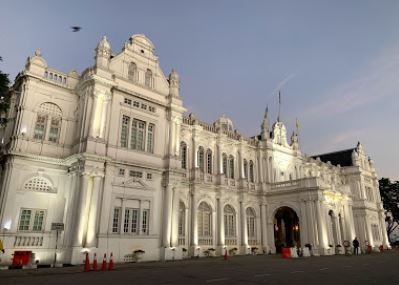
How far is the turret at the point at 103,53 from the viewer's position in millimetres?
24703

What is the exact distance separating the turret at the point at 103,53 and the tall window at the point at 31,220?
11.3 metres

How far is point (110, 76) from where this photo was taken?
24750mm

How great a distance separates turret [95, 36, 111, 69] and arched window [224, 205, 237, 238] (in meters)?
18.6

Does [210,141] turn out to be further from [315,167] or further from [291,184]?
[315,167]

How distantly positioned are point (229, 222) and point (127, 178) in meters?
14.1

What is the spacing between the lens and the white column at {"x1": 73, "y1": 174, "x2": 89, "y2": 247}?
811 inches

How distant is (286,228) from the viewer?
41.3 m

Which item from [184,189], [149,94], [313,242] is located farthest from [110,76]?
[313,242]

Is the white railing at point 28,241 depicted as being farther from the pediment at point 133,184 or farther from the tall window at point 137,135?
the tall window at point 137,135

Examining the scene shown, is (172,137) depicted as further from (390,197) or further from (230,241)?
(390,197)

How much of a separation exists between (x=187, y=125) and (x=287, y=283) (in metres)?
22.6

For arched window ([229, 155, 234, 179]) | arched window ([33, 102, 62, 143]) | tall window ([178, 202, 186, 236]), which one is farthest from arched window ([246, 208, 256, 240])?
arched window ([33, 102, 62, 143])

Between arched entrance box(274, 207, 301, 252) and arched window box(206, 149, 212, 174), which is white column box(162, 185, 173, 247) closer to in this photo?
arched window box(206, 149, 212, 174)

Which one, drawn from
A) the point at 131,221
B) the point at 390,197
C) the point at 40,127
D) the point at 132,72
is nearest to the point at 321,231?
the point at 131,221
